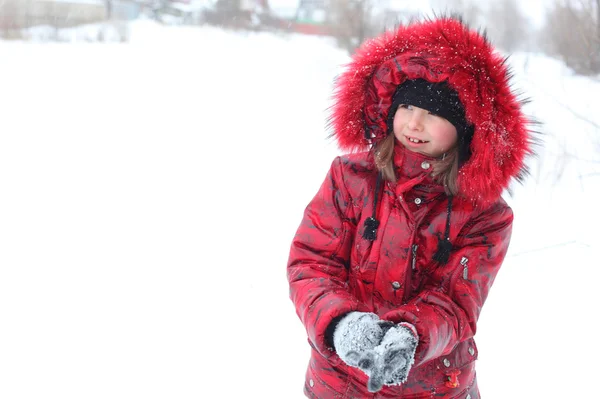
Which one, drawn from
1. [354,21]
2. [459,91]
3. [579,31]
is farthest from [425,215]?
[354,21]

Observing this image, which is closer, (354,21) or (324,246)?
(324,246)

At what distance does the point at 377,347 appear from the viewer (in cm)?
125

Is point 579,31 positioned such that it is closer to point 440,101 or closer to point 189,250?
Answer: point 189,250

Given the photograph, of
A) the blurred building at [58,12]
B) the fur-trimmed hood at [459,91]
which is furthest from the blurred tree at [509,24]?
the fur-trimmed hood at [459,91]

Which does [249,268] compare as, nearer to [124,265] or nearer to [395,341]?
[124,265]

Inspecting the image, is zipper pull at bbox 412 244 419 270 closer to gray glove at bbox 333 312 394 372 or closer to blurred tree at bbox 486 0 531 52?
gray glove at bbox 333 312 394 372

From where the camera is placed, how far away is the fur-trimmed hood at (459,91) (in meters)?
1.49

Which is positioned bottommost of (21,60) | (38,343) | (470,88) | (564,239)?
(38,343)

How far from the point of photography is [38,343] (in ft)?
10.0

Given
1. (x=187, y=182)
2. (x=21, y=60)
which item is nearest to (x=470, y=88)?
(x=187, y=182)

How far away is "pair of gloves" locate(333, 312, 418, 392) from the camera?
123 cm

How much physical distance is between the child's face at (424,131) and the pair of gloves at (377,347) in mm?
477

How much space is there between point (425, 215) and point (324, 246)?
0.91ft

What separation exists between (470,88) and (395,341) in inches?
26.4
